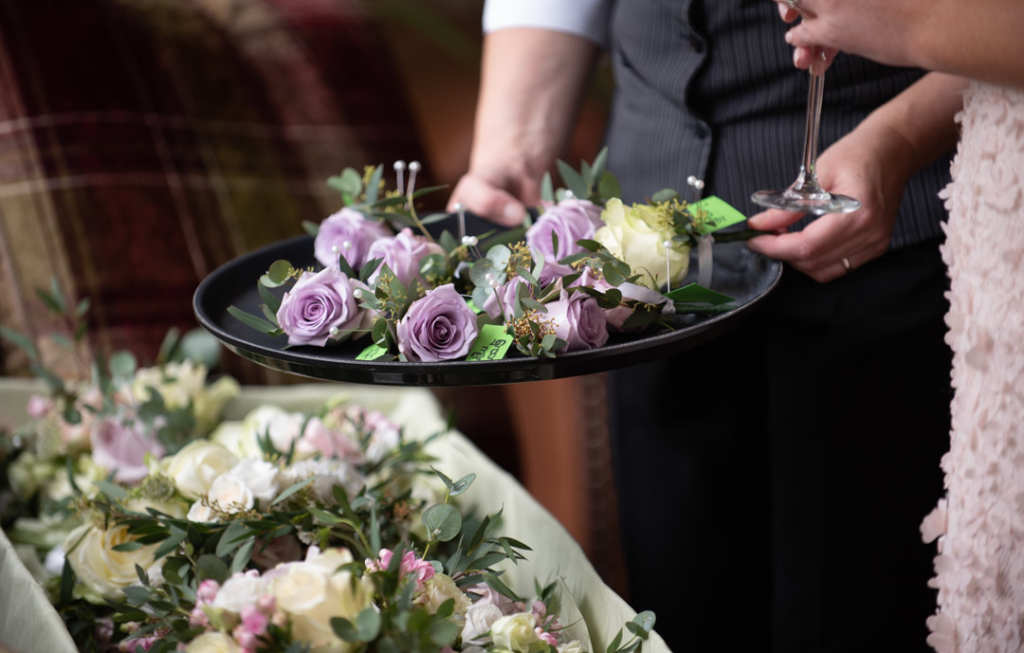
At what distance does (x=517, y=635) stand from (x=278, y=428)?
1.27 feet

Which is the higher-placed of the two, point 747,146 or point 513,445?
point 747,146

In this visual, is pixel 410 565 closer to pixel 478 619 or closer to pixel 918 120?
pixel 478 619

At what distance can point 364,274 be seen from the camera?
68cm

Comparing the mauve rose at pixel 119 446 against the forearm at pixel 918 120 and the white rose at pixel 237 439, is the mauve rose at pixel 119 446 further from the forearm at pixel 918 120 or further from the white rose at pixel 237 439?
the forearm at pixel 918 120

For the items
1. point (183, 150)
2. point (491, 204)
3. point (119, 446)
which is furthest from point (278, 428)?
point (183, 150)

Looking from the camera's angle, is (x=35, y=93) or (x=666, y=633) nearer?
(x=666, y=633)

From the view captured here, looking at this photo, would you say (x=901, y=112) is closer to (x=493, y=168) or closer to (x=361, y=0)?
(x=493, y=168)

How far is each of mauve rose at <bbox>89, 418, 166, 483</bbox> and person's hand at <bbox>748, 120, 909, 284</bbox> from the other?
681 mm

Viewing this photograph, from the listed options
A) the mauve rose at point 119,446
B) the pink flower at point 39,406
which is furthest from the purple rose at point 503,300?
the pink flower at point 39,406

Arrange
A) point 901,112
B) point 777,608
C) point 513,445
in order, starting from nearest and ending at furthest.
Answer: point 901,112, point 777,608, point 513,445

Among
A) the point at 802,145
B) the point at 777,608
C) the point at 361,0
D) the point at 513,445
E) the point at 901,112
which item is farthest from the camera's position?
the point at 361,0

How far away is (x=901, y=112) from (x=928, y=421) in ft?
1.14

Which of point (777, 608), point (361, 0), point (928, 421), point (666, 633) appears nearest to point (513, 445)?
point (666, 633)

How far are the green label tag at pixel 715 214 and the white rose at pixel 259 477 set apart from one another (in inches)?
16.8
